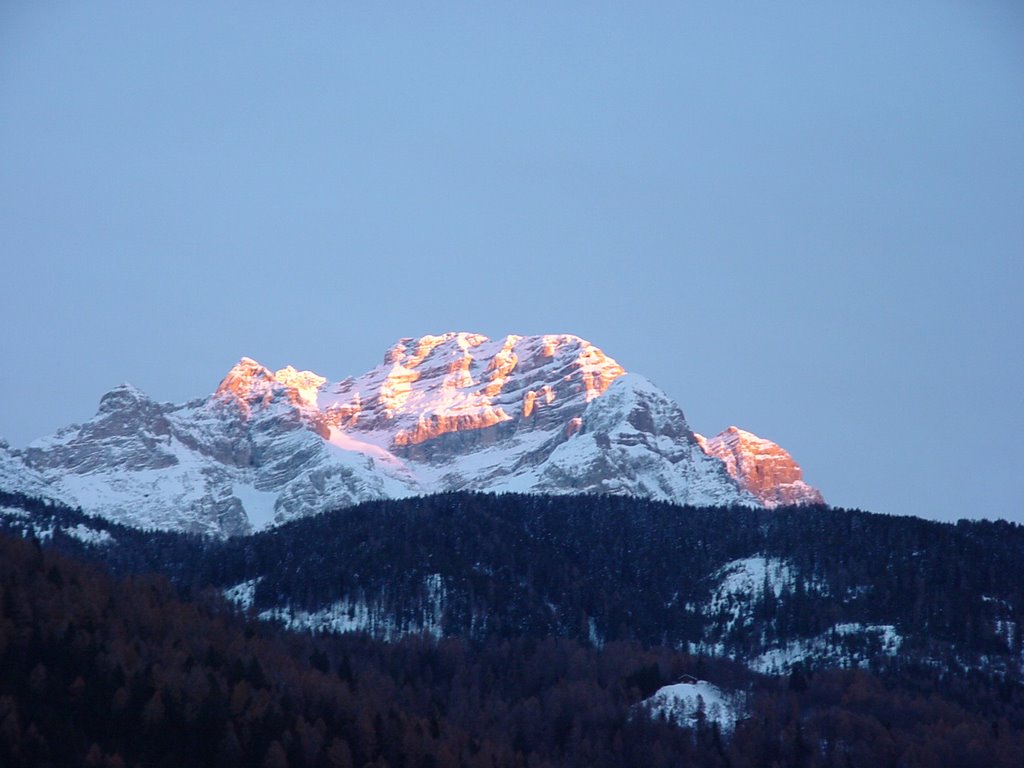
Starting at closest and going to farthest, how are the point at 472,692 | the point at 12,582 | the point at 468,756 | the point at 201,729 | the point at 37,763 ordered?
the point at 37,763, the point at 201,729, the point at 468,756, the point at 12,582, the point at 472,692

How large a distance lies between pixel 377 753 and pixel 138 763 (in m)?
26.3

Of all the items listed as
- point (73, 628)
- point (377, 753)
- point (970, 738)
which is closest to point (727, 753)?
point (970, 738)

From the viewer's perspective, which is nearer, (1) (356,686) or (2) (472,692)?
(1) (356,686)

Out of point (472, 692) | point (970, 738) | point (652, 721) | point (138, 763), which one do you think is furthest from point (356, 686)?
point (970, 738)

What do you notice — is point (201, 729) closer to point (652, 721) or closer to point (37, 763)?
point (37, 763)

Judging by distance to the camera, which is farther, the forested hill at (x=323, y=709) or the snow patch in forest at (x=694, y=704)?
the snow patch in forest at (x=694, y=704)

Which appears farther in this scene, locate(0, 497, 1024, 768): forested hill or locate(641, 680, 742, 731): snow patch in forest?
locate(641, 680, 742, 731): snow patch in forest

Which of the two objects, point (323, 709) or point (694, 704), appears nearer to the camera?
point (323, 709)

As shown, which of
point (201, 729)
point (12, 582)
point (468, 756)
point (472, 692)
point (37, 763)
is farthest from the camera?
point (472, 692)

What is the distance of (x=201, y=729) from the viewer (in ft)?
474

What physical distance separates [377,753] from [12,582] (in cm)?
4443

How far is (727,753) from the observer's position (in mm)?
169375

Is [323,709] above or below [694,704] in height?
below

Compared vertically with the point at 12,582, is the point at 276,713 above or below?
below
